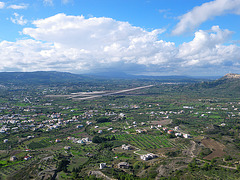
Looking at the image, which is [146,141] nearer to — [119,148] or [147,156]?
[119,148]

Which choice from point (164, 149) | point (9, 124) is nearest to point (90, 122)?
point (9, 124)

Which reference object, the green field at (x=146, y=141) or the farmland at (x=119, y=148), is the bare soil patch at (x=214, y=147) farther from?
the green field at (x=146, y=141)

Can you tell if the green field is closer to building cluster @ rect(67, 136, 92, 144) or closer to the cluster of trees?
the cluster of trees

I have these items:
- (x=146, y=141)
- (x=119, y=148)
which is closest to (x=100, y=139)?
(x=119, y=148)

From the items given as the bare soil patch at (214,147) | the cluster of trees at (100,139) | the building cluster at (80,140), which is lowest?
the building cluster at (80,140)

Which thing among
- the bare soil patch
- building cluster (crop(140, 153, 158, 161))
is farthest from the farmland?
building cluster (crop(140, 153, 158, 161))

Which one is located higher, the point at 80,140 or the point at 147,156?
the point at 147,156

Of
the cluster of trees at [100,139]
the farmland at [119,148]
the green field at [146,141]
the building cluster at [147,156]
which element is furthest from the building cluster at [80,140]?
the building cluster at [147,156]

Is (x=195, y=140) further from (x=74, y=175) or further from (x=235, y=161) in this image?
(x=74, y=175)
